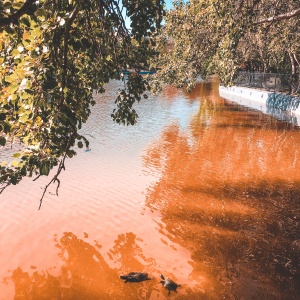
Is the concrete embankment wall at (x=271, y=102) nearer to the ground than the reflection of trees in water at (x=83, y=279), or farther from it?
farther from it

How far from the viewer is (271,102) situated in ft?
90.6

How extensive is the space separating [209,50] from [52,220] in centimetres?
853

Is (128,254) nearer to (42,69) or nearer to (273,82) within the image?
(42,69)

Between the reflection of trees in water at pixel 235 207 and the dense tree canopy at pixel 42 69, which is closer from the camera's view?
the dense tree canopy at pixel 42 69

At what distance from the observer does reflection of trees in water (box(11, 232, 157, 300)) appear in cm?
578

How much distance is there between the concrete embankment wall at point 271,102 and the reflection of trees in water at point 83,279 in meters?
18.0

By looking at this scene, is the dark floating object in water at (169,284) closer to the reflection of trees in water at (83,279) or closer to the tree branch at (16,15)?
the reflection of trees in water at (83,279)

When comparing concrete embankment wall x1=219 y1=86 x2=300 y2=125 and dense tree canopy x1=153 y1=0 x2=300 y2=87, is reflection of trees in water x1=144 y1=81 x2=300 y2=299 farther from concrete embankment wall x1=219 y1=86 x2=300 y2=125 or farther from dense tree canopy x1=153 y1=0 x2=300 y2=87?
concrete embankment wall x1=219 y1=86 x2=300 y2=125

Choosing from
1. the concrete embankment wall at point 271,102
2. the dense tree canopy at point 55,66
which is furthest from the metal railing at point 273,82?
the dense tree canopy at point 55,66

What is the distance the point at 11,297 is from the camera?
18.8 ft

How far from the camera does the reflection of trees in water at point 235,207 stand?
6.23 m

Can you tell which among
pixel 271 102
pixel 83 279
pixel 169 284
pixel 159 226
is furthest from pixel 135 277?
pixel 271 102

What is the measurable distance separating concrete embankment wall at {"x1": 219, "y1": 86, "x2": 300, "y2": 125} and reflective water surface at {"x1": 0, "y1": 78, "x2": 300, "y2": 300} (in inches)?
382

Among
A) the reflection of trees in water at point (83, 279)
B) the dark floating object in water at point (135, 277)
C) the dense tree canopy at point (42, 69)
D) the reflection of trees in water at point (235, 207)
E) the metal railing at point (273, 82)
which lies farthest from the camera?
the metal railing at point (273, 82)
